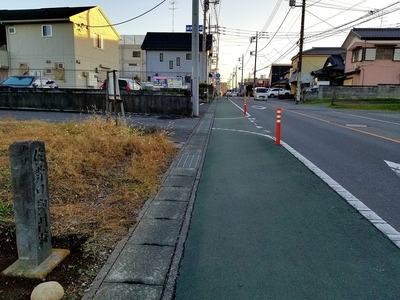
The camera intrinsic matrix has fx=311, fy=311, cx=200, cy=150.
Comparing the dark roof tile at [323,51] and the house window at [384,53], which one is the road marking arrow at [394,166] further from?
the dark roof tile at [323,51]

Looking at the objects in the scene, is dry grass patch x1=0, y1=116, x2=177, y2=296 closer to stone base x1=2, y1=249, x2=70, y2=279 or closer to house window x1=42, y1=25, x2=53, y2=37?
stone base x1=2, y1=249, x2=70, y2=279

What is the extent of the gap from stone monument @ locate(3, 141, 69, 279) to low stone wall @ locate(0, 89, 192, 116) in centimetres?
1438

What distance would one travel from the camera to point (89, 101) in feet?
55.9

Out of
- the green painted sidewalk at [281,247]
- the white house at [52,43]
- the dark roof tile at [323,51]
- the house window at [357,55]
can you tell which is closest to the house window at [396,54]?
the house window at [357,55]

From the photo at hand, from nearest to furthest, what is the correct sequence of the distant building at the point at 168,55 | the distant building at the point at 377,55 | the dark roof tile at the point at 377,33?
the dark roof tile at the point at 377,33, the distant building at the point at 377,55, the distant building at the point at 168,55

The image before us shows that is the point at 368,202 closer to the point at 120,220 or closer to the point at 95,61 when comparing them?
the point at 120,220

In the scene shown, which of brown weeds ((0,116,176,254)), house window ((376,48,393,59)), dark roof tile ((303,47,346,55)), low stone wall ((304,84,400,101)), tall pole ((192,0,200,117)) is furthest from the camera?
dark roof tile ((303,47,346,55))

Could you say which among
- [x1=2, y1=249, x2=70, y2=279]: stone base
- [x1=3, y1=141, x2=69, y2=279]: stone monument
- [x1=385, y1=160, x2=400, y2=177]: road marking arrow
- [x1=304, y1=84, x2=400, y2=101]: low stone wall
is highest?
[x1=304, y1=84, x2=400, y2=101]: low stone wall

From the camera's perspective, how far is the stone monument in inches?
103

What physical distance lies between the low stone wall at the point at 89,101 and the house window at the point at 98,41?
18006 mm

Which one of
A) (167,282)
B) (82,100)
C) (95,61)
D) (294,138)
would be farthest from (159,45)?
(167,282)

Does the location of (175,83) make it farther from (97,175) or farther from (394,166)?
(97,175)

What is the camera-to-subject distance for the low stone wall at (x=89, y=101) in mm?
16922

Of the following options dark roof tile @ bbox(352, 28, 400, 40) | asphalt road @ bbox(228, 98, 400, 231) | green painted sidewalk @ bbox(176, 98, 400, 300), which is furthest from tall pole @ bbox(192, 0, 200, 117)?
dark roof tile @ bbox(352, 28, 400, 40)
